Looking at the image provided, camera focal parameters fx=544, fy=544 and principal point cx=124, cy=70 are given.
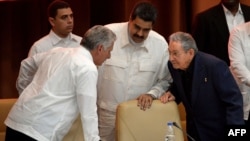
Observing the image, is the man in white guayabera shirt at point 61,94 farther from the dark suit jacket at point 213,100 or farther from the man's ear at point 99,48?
the dark suit jacket at point 213,100

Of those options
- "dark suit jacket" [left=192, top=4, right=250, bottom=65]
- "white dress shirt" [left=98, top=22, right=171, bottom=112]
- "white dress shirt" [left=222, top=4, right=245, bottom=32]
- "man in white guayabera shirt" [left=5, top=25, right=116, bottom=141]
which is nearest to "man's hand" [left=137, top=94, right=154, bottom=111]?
"white dress shirt" [left=98, top=22, right=171, bottom=112]

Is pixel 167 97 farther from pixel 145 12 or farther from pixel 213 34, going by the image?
pixel 213 34

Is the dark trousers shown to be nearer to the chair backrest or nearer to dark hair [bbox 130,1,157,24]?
the chair backrest

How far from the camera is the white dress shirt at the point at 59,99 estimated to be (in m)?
2.89

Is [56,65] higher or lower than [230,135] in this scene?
higher

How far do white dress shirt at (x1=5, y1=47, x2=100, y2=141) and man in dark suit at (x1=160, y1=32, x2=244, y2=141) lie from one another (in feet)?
1.97

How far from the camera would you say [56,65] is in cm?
301

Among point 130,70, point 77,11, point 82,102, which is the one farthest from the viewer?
point 77,11

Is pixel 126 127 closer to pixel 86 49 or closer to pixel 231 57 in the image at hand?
pixel 86 49

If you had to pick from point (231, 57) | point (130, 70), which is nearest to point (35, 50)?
point (130, 70)

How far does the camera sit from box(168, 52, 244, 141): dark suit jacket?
3.19m

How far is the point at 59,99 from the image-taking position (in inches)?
117

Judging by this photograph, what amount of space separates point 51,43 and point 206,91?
1326 millimetres

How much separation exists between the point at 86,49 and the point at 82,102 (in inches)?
12.5
